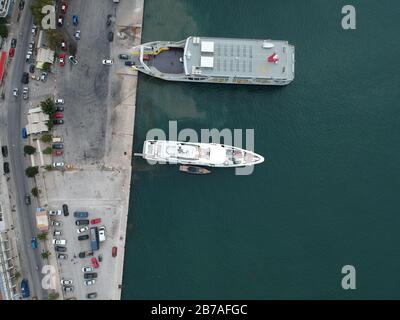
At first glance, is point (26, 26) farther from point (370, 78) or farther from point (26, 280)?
point (370, 78)

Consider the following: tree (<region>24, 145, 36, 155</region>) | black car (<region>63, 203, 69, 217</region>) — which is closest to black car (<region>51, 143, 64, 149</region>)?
tree (<region>24, 145, 36, 155</region>)

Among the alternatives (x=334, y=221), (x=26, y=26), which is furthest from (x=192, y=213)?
(x=26, y=26)

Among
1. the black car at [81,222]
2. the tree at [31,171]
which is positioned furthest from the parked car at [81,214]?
the tree at [31,171]

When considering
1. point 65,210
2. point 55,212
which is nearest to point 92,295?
point 65,210

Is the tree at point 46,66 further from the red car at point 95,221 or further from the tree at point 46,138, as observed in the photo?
the red car at point 95,221

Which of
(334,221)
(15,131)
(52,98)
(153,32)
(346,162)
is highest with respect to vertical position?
(153,32)

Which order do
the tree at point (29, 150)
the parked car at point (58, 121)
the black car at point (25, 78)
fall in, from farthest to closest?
the parked car at point (58, 121), the black car at point (25, 78), the tree at point (29, 150)
